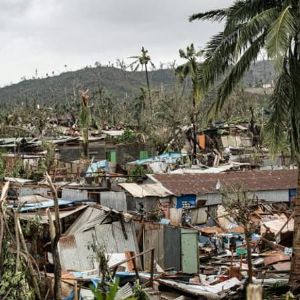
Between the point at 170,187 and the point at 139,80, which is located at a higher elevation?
the point at 139,80

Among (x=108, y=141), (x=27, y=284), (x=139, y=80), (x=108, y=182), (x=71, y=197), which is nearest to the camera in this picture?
(x=27, y=284)

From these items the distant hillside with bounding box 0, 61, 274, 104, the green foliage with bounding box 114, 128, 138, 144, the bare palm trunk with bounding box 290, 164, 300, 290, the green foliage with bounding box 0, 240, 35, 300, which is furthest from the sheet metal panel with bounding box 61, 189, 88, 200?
the distant hillside with bounding box 0, 61, 274, 104

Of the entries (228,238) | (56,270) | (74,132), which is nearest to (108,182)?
(228,238)

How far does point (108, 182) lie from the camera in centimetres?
2386

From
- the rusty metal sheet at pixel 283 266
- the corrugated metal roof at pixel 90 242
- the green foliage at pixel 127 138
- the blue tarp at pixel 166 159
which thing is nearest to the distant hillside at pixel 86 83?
the green foliage at pixel 127 138

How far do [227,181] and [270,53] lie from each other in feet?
54.8

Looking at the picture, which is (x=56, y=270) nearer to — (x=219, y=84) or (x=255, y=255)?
(x=219, y=84)

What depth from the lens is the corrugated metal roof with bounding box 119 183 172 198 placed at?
23.3 meters

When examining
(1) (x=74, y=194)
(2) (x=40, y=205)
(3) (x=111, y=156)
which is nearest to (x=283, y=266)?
(2) (x=40, y=205)

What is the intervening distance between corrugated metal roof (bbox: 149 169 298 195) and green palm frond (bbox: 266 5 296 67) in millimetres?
14438

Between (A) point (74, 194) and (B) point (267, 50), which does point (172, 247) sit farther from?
(B) point (267, 50)

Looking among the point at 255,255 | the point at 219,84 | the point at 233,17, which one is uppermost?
the point at 233,17

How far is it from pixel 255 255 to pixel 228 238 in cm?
210

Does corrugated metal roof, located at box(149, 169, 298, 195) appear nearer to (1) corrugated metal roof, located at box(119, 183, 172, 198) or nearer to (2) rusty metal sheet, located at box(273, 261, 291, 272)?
(1) corrugated metal roof, located at box(119, 183, 172, 198)
